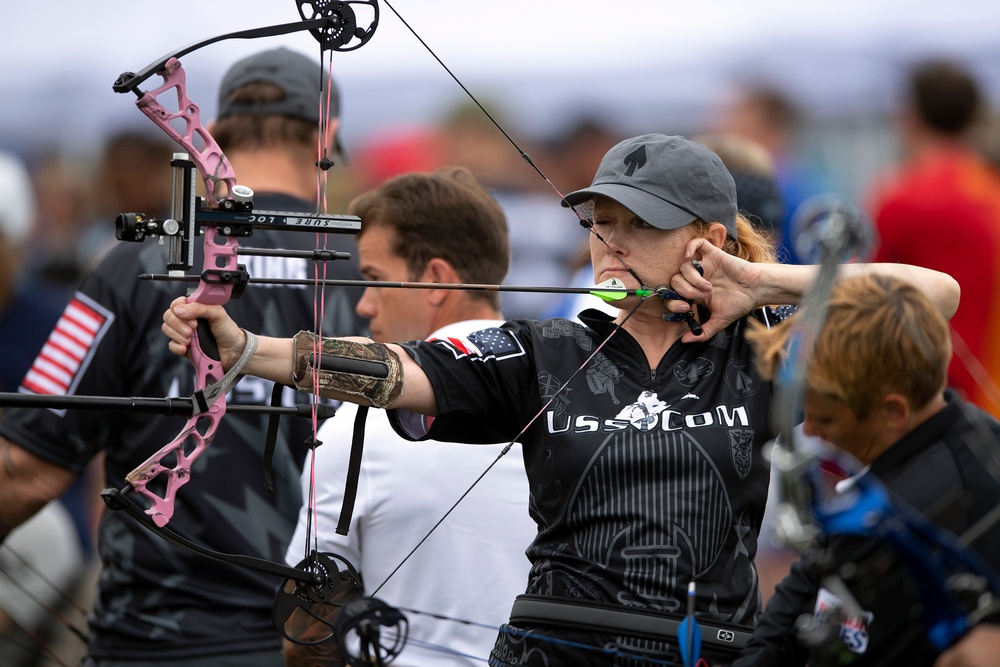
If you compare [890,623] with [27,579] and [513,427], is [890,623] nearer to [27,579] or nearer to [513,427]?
[513,427]

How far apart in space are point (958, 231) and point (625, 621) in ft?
9.48

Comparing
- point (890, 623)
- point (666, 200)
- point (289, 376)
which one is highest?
point (666, 200)

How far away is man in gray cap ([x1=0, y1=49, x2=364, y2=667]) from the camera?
3.33 metres

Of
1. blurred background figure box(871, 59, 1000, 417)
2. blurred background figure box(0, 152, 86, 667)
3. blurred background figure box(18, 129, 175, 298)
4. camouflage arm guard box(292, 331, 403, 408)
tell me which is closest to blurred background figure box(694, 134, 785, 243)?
blurred background figure box(871, 59, 1000, 417)

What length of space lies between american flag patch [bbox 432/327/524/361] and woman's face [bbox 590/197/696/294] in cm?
21

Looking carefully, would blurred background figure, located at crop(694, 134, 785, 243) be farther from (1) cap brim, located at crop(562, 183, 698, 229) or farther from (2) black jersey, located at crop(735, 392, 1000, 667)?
(2) black jersey, located at crop(735, 392, 1000, 667)

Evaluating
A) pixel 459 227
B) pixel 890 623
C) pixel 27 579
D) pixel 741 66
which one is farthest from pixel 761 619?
pixel 741 66

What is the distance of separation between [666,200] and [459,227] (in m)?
0.88

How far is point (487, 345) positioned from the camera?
2.67m

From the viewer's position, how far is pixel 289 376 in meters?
2.57

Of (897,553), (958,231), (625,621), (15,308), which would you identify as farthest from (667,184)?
(15,308)

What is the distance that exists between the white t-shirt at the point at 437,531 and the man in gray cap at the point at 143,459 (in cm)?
42

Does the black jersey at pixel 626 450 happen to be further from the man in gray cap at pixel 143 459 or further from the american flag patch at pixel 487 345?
the man in gray cap at pixel 143 459

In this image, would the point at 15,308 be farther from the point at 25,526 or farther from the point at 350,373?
the point at 350,373
